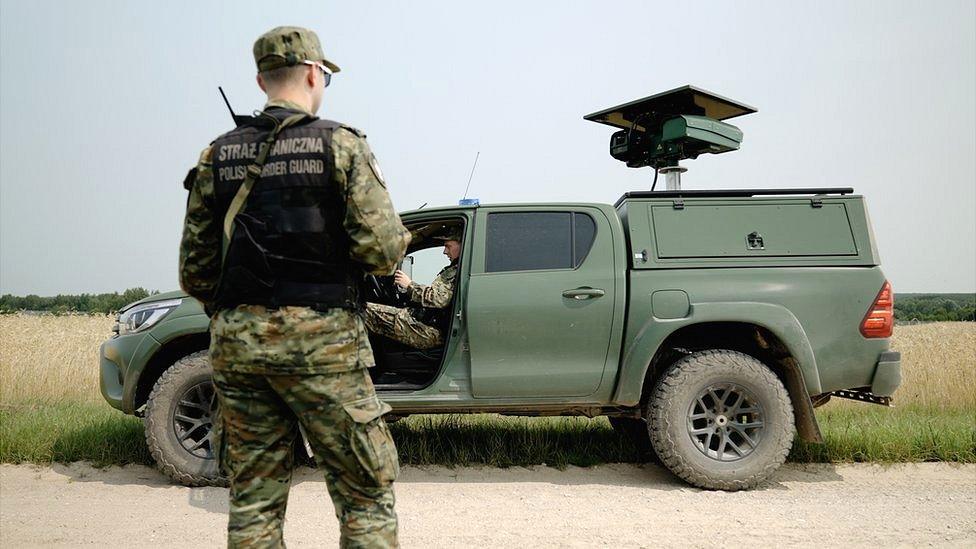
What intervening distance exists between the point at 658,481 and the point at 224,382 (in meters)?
3.77

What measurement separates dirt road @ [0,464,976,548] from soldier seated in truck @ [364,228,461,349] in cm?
102

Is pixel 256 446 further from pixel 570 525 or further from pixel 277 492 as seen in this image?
pixel 570 525

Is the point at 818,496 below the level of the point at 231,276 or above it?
below

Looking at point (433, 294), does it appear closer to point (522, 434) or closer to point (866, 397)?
point (522, 434)

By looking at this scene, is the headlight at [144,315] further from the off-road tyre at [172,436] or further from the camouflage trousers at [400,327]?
the camouflage trousers at [400,327]

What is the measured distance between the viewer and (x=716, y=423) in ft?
17.7

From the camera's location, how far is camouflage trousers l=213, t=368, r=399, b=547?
2623mm

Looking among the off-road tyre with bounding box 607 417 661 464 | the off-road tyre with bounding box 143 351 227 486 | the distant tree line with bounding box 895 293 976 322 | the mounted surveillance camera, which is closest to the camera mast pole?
the mounted surveillance camera

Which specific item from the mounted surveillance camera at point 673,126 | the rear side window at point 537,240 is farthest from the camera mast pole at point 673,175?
the rear side window at point 537,240

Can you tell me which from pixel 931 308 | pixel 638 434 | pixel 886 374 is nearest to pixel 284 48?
pixel 886 374

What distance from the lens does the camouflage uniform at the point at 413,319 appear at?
18.0 feet

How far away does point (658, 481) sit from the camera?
5.62 metres

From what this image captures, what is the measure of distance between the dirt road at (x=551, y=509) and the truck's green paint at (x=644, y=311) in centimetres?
53

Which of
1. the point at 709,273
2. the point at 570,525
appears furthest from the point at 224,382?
the point at 709,273
